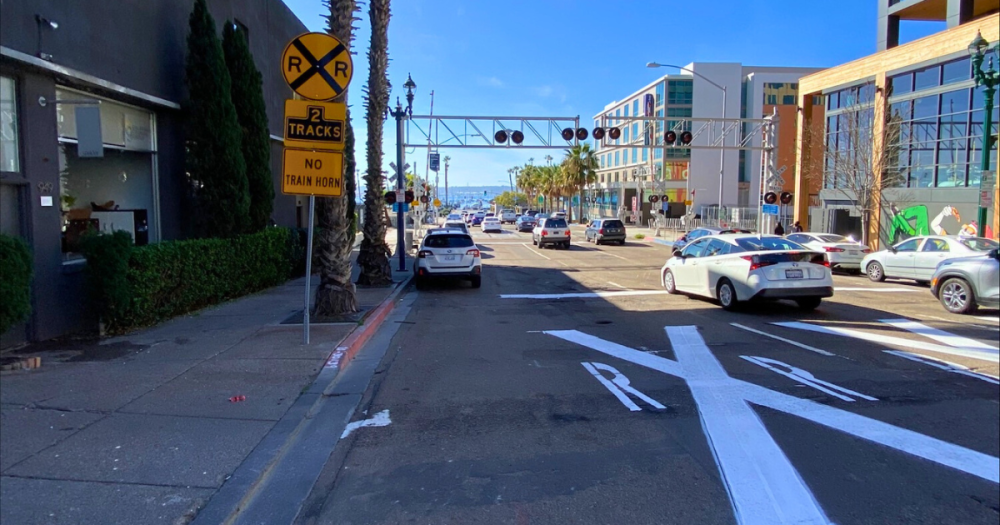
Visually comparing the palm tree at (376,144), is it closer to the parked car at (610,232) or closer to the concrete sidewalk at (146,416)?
the concrete sidewalk at (146,416)

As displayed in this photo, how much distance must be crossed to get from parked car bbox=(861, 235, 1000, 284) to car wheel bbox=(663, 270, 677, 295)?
209 inches

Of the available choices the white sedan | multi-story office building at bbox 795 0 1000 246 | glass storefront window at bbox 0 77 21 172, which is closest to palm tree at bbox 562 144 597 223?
multi-story office building at bbox 795 0 1000 246

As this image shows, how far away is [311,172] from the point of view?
868 centimetres

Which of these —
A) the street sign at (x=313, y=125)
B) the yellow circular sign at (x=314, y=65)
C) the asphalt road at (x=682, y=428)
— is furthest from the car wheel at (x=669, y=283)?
the yellow circular sign at (x=314, y=65)

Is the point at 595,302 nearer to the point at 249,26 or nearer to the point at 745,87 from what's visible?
the point at 249,26

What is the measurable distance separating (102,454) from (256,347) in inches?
142

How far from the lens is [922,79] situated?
2359 centimetres

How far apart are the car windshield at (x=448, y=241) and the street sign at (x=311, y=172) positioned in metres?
7.52

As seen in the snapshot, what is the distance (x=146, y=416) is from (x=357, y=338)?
143 inches

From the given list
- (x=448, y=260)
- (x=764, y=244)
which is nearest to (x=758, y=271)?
(x=764, y=244)

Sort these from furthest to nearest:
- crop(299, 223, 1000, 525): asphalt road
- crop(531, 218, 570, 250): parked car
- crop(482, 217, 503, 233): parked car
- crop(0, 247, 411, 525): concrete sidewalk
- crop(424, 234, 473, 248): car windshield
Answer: crop(482, 217, 503, 233): parked car → crop(531, 218, 570, 250): parked car → crop(424, 234, 473, 248): car windshield → crop(0, 247, 411, 525): concrete sidewalk → crop(299, 223, 1000, 525): asphalt road

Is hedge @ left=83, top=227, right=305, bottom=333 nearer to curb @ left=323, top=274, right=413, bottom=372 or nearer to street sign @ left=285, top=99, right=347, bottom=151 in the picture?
street sign @ left=285, top=99, right=347, bottom=151

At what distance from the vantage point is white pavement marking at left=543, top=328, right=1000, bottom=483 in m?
4.04

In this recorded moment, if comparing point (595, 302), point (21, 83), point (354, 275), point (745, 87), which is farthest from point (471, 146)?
point (745, 87)
